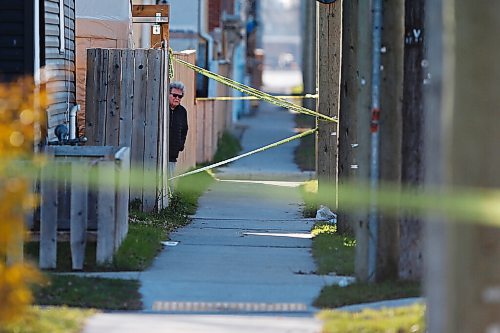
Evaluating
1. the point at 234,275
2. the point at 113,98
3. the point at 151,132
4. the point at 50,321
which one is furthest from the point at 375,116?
the point at 113,98

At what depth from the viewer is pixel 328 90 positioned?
588 inches

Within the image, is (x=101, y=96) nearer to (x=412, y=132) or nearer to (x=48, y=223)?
(x=48, y=223)

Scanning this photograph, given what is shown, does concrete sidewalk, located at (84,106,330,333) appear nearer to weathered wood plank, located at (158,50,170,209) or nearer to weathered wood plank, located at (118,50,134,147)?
weathered wood plank, located at (158,50,170,209)

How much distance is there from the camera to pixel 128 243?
36.5ft

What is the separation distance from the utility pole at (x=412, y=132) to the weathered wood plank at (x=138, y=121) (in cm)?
477

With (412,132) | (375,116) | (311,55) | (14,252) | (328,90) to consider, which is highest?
(311,55)

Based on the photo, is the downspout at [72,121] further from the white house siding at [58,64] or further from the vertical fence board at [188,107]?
the vertical fence board at [188,107]

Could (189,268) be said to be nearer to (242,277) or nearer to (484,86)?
(242,277)

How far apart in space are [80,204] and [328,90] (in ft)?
18.6

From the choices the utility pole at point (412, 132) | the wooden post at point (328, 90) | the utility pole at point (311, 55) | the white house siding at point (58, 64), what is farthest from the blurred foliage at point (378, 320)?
the utility pole at point (311, 55)

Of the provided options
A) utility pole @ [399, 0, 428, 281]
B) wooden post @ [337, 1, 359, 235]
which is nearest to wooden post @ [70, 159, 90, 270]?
utility pole @ [399, 0, 428, 281]

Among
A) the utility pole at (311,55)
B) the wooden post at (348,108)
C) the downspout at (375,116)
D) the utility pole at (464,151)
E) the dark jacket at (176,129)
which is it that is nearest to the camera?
the utility pole at (464,151)

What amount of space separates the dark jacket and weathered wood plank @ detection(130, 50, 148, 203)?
4.25 feet

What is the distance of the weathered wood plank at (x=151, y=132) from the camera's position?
14.0 m
